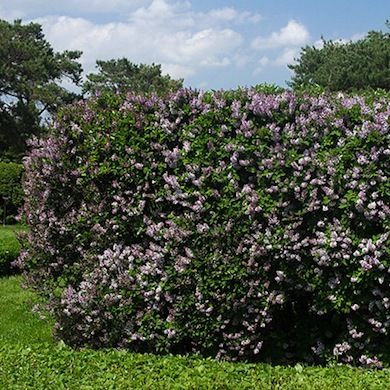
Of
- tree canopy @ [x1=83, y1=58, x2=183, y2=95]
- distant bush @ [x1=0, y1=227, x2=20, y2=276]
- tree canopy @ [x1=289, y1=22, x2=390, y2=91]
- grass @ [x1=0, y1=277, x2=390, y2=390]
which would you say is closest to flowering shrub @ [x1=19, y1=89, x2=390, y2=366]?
grass @ [x1=0, y1=277, x2=390, y2=390]

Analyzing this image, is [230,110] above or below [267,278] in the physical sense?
above

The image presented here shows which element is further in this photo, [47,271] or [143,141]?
[47,271]

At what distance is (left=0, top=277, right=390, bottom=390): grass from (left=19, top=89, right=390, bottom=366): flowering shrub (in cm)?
69

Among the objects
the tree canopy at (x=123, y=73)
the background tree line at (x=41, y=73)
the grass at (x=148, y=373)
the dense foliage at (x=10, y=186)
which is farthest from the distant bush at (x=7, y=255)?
the tree canopy at (x=123, y=73)

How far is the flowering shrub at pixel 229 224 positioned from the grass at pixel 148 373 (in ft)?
2.25

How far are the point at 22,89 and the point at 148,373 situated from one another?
31.8 m

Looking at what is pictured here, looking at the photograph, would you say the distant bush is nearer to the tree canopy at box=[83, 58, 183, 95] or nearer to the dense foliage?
the dense foliage

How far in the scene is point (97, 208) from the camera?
18.6 ft

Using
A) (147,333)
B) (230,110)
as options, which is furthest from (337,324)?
(230,110)

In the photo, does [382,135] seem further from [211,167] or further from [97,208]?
[97,208]

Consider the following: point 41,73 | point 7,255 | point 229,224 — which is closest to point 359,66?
point 41,73

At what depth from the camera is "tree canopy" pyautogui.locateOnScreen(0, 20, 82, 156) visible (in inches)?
1341

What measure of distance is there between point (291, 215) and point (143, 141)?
1.28 m

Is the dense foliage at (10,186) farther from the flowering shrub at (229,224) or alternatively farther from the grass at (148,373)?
the grass at (148,373)
